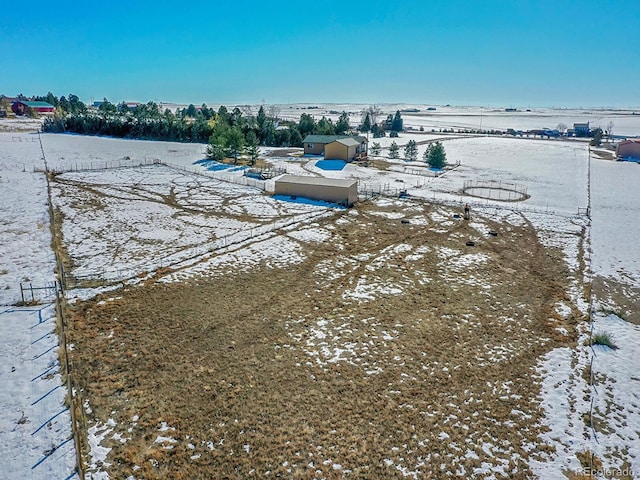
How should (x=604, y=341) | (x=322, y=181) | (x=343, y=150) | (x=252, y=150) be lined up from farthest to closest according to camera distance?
(x=343, y=150)
(x=252, y=150)
(x=322, y=181)
(x=604, y=341)

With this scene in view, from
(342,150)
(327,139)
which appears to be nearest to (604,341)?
(342,150)

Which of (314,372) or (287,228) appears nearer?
(314,372)

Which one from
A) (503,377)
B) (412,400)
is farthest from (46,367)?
(503,377)

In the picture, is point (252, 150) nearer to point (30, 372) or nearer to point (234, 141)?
point (234, 141)

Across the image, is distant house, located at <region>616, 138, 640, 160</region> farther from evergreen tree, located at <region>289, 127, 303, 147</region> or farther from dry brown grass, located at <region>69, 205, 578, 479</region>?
dry brown grass, located at <region>69, 205, 578, 479</region>

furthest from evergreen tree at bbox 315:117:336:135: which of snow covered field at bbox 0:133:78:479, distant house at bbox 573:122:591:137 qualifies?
distant house at bbox 573:122:591:137

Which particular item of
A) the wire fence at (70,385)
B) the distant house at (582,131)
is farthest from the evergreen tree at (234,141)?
the distant house at (582,131)

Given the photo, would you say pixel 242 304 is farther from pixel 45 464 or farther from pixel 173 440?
pixel 45 464

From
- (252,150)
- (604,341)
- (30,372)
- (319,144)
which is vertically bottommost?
(604,341)
